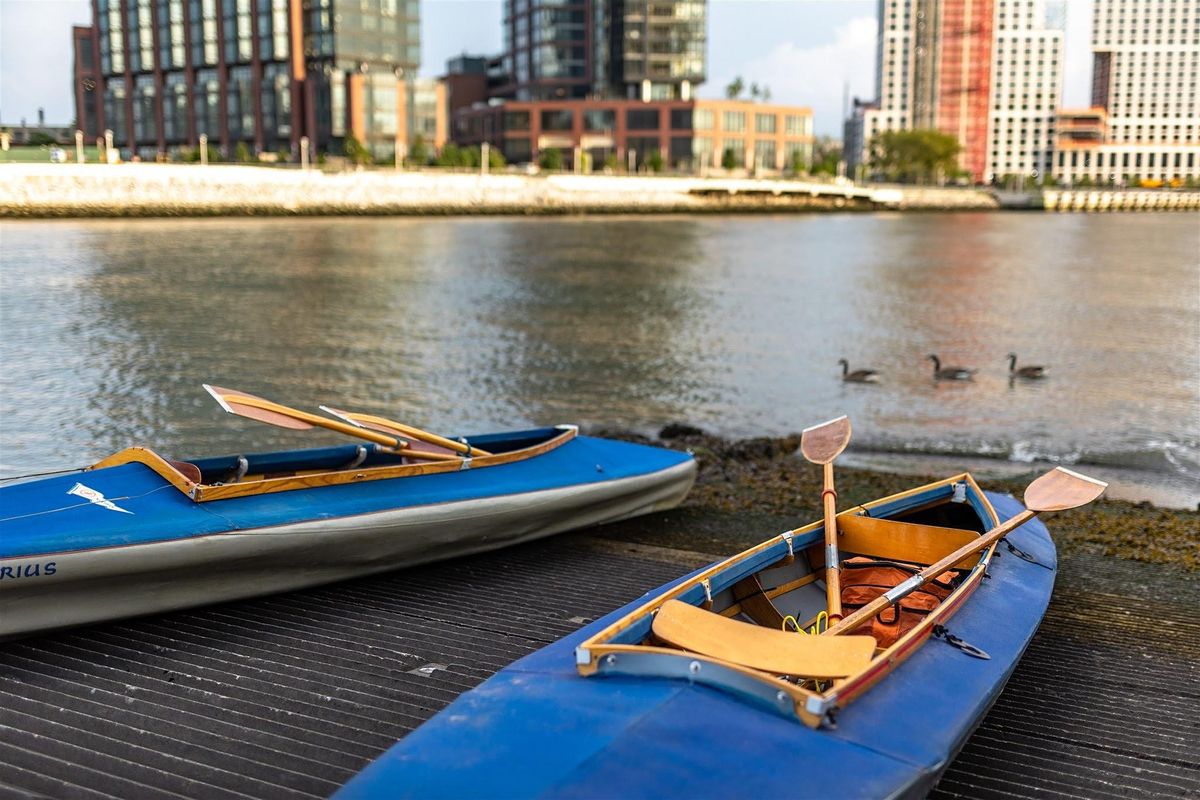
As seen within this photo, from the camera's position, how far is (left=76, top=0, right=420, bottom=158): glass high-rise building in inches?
4646

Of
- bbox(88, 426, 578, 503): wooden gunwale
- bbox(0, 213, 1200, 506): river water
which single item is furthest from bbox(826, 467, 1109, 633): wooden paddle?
bbox(0, 213, 1200, 506): river water

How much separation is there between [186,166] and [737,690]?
298ft

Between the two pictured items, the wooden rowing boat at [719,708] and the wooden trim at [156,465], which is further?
the wooden trim at [156,465]

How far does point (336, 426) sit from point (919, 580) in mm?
5427

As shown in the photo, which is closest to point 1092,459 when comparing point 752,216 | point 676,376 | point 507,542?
point 676,376

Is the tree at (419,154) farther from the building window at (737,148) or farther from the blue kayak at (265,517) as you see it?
the blue kayak at (265,517)

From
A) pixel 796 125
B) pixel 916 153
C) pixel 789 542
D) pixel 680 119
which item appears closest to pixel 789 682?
pixel 789 542

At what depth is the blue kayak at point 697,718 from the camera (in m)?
4.76

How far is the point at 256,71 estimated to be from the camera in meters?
123

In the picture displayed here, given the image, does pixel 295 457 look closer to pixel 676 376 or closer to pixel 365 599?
pixel 365 599

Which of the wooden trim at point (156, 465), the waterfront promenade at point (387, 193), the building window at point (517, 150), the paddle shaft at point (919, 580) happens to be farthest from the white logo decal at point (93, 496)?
the building window at point (517, 150)

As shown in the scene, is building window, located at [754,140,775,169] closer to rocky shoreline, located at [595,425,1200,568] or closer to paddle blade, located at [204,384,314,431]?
rocky shoreline, located at [595,425,1200,568]

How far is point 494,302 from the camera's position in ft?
127

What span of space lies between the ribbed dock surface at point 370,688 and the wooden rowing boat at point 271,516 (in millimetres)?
272
